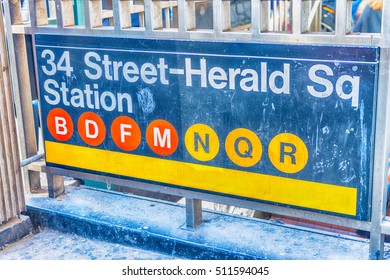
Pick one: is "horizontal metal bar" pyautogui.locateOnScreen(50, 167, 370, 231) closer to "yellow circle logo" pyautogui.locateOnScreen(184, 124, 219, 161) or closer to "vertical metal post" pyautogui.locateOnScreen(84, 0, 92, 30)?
"yellow circle logo" pyautogui.locateOnScreen(184, 124, 219, 161)

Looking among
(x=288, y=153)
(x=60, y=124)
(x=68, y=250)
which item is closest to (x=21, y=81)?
(x=60, y=124)

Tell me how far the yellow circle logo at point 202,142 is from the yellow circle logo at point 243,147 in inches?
2.8

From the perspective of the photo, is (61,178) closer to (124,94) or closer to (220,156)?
(124,94)

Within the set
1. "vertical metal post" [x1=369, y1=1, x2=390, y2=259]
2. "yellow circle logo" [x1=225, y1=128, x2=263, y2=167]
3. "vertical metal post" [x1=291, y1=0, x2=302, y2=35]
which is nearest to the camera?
"vertical metal post" [x1=369, y1=1, x2=390, y2=259]

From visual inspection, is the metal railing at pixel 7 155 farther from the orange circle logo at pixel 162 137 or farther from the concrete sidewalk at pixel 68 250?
the orange circle logo at pixel 162 137

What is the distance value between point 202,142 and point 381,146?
80 centimetres

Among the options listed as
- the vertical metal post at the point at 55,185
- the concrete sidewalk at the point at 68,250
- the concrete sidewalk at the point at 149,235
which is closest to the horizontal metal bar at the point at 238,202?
the vertical metal post at the point at 55,185

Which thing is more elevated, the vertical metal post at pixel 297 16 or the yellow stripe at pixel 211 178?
the vertical metal post at pixel 297 16

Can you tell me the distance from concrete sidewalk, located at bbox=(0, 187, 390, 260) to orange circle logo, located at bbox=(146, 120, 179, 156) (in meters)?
0.41

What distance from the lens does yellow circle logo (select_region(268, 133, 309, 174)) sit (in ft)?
8.20

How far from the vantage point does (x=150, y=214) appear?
124 inches

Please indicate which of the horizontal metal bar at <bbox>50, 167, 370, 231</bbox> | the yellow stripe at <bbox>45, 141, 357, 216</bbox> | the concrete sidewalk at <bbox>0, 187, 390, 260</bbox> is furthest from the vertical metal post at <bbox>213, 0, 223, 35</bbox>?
the concrete sidewalk at <bbox>0, 187, 390, 260</bbox>

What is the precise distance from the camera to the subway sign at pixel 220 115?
7.78 feet

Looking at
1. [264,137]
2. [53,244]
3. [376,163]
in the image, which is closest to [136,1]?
[53,244]
